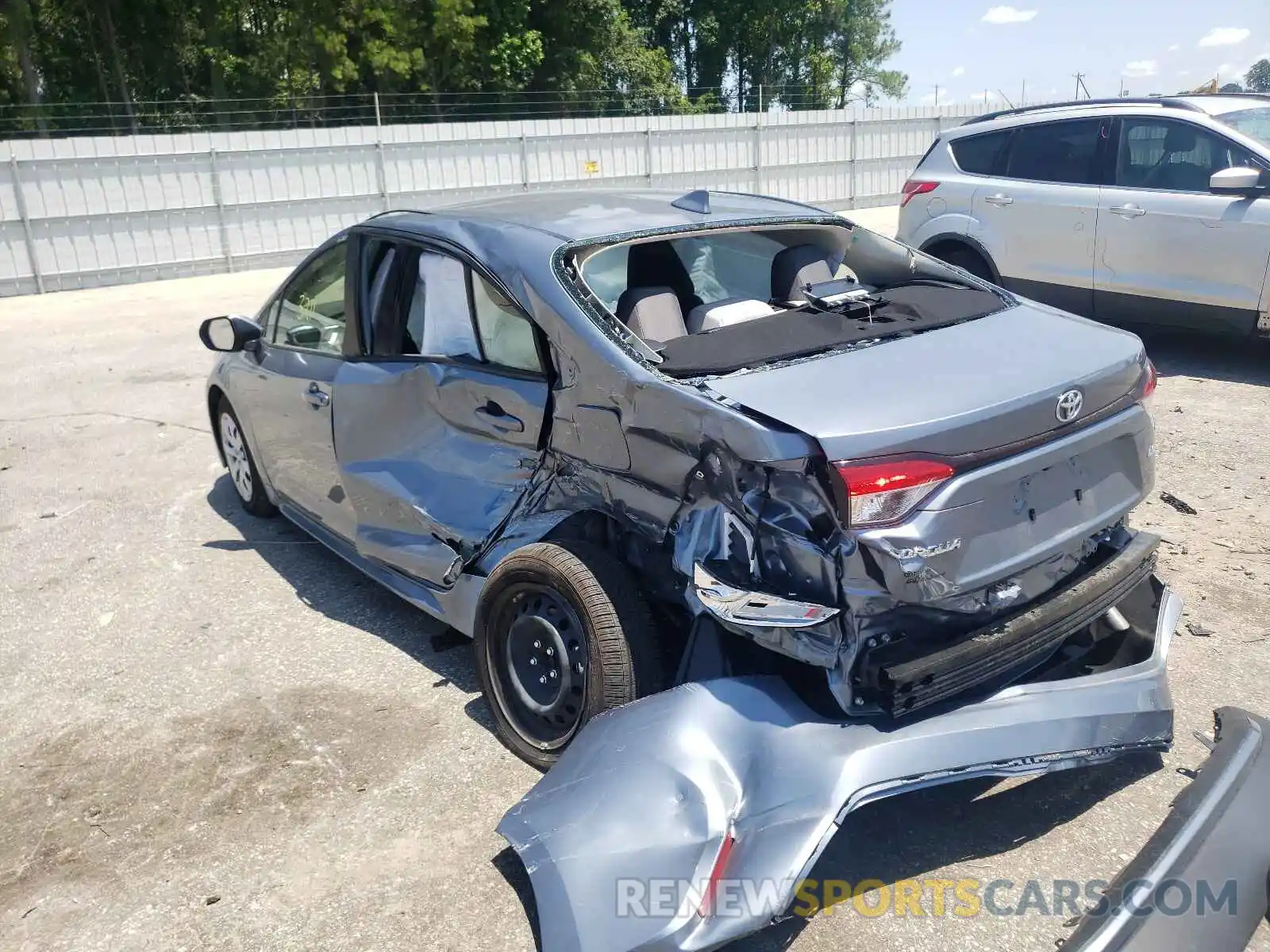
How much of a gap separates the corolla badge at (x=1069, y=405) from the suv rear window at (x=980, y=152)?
6.08 m

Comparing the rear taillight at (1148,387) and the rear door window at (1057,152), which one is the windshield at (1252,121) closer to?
the rear door window at (1057,152)

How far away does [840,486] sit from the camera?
2516mm

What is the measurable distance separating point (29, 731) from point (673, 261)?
2.88 metres

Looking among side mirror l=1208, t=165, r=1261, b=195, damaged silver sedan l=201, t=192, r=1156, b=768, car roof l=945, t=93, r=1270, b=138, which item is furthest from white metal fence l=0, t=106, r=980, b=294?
damaged silver sedan l=201, t=192, r=1156, b=768

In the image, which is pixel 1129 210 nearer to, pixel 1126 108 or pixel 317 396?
pixel 1126 108

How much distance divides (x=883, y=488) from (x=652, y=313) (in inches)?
47.5

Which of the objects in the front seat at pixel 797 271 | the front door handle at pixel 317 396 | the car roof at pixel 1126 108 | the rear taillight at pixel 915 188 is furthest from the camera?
the rear taillight at pixel 915 188

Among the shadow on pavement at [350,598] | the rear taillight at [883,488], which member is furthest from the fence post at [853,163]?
the rear taillight at [883,488]

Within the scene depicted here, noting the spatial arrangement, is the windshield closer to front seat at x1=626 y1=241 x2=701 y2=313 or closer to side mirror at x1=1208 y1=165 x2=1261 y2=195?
side mirror at x1=1208 y1=165 x2=1261 y2=195

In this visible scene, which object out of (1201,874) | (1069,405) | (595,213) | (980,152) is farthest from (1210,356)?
(1201,874)

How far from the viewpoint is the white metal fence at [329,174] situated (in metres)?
15.5

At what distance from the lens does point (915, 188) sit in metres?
8.77

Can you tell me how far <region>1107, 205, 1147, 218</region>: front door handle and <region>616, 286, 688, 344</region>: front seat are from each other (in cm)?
527

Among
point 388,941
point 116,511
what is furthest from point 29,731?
point 116,511
